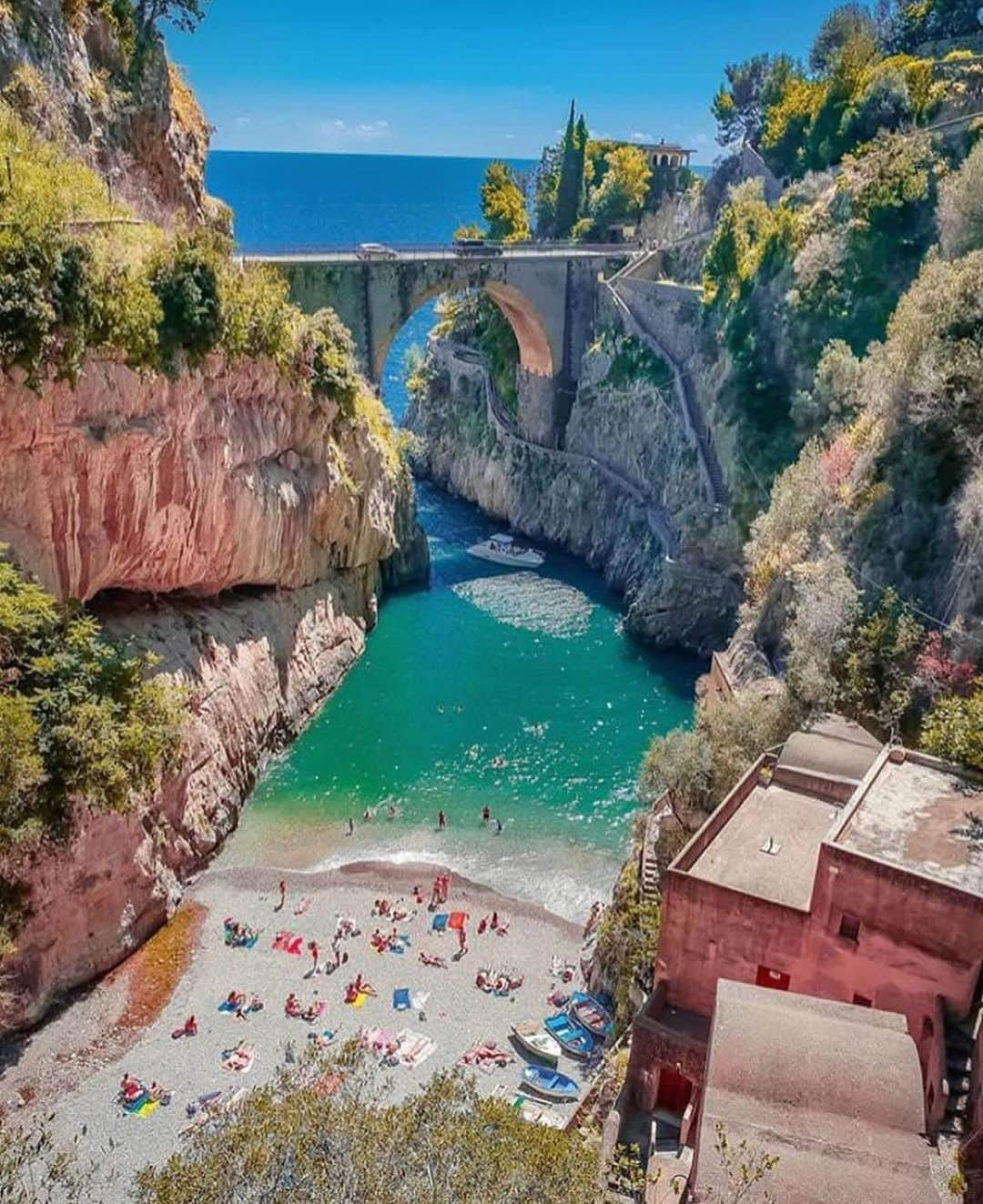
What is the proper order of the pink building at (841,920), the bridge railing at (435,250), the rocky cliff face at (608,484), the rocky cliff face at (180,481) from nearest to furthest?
the pink building at (841,920) → the rocky cliff face at (180,481) → the rocky cliff face at (608,484) → the bridge railing at (435,250)

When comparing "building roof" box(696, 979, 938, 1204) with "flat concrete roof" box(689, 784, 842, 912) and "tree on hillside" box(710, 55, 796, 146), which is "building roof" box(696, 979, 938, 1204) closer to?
"flat concrete roof" box(689, 784, 842, 912)

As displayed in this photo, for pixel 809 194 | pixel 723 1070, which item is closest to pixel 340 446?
pixel 809 194

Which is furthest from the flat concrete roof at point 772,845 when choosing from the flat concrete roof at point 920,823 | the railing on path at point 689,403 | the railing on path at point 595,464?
the railing on path at point 595,464

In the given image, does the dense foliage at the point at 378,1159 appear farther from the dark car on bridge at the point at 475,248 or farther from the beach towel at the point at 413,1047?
the dark car on bridge at the point at 475,248

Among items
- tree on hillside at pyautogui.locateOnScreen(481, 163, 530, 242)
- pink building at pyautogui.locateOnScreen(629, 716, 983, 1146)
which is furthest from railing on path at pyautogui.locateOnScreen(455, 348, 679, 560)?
pink building at pyautogui.locateOnScreen(629, 716, 983, 1146)

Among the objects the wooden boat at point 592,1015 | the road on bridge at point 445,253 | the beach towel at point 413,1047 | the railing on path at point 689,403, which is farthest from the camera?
Answer: the railing on path at point 689,403

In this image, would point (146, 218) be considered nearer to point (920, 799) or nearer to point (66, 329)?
point (66, 329)

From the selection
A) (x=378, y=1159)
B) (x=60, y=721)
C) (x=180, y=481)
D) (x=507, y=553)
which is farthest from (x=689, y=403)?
(x=378, y=1159)

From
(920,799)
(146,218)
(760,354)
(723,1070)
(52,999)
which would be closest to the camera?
(723,1070)
